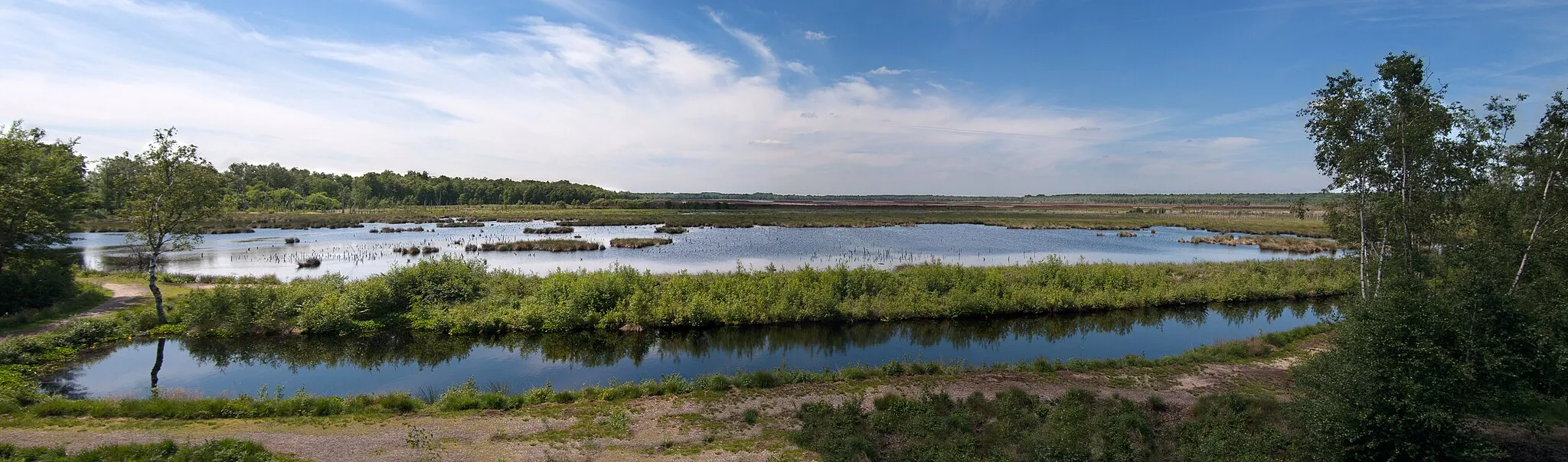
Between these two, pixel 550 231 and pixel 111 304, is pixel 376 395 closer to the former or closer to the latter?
pixel 111 304

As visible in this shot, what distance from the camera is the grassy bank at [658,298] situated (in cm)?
2339

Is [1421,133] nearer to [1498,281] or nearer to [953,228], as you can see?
[1498,281]

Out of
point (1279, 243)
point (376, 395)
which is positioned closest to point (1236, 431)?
point (376, 395)

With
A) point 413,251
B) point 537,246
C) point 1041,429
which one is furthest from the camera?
point 537,246

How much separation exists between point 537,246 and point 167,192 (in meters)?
31.4

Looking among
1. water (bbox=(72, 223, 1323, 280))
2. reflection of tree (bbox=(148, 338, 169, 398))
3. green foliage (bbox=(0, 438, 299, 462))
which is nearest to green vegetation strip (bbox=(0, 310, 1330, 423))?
reflection of tree (bbox=(148, 338, 169, 398))

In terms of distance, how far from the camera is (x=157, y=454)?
33.6ft

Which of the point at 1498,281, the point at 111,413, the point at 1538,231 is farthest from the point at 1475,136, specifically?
the point at 111,413

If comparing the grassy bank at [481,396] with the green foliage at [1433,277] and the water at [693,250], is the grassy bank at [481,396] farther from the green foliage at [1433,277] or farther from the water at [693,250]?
the water at [693,250]

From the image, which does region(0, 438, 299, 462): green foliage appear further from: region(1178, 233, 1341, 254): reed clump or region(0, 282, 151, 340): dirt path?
region(1178, 233, 1341, 254): reed clump

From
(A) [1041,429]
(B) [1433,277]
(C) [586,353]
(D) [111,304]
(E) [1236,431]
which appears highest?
(B) [1433,277]

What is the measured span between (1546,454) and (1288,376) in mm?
5924

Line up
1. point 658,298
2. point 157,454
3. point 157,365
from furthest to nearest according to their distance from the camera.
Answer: point 658,298, point 157,365, point 157,454

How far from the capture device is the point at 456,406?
14.0 m
